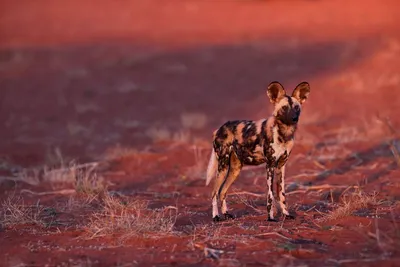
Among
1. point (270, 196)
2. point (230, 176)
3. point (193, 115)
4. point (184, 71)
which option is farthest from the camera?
point (184, 71)

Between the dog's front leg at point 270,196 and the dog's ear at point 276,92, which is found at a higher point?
the dog's ear at point 276,92

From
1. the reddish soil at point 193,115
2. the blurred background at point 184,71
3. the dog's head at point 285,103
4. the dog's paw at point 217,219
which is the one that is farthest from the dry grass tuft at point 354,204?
the blurred background at point 184,71

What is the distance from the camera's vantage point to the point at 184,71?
1105 inches

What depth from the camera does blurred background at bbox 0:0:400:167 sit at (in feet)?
59.0

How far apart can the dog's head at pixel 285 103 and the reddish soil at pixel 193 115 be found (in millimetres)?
1153

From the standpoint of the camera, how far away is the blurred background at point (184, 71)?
59.0 feet

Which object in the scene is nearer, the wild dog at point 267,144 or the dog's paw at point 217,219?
the wild dog at point 267,144

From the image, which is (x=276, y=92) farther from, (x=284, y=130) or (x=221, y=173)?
(x=221, y=173)

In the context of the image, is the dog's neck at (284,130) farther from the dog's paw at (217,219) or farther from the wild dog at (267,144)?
the dog's paw at (217,219)

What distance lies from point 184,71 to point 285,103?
2038 centimetres

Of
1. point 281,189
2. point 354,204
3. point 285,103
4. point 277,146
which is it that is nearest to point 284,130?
point 277,146

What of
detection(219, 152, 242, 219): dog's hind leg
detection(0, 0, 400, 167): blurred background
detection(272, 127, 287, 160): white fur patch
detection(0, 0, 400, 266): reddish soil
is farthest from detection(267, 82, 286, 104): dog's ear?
detection(0, 0, 400, 167): blurred background

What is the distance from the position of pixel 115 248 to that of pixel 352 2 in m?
35.0

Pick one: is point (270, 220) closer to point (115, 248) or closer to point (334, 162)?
point (115, 248)
